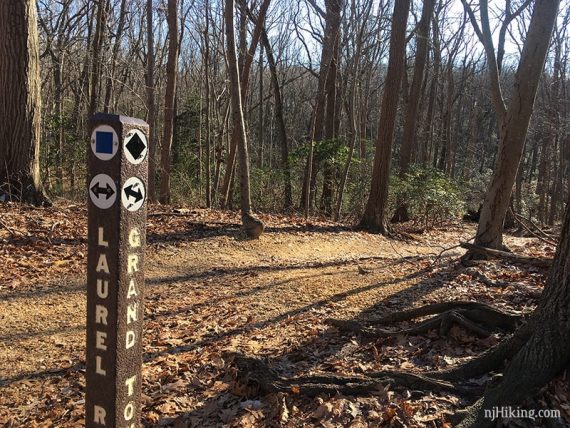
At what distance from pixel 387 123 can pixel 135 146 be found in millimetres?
10288

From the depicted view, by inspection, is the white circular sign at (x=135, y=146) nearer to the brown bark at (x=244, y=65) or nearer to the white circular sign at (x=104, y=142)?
the white circular sign at (x=104, y=142)

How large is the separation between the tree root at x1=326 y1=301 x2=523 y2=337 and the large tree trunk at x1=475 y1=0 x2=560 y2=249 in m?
3.03

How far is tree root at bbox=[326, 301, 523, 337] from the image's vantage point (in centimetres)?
423

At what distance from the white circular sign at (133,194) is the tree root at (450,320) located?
123 inches

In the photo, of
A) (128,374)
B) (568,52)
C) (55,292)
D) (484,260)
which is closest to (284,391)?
(128,374)

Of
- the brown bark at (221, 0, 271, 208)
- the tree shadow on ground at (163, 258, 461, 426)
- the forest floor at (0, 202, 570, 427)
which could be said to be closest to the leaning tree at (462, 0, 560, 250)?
the forest floor at (0, 202, 570, 427)

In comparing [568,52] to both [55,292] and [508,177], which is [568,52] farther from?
[55,292]

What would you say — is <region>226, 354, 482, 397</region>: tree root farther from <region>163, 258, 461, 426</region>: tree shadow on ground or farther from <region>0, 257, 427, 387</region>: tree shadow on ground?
<region>0, 257, 427, 387</region>: tree shadow on ground

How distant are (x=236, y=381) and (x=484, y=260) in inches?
205

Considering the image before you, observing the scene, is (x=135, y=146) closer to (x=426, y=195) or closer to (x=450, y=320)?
(x=450, y=320)

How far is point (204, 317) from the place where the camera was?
229 inches

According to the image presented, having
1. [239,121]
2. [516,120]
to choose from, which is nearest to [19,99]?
[239,121]

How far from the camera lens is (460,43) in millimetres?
26969

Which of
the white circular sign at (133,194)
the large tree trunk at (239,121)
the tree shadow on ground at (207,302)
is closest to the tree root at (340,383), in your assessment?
the tree shadow on ground at (207,302)
